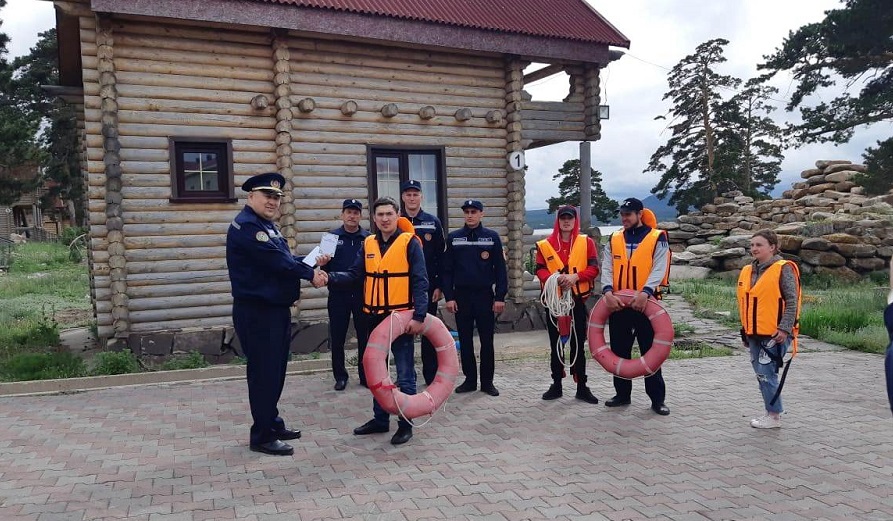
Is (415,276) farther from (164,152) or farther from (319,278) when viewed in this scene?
(164,152)

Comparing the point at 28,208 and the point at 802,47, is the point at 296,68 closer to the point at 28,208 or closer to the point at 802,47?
the point at 802,47

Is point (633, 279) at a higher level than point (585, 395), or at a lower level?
higher

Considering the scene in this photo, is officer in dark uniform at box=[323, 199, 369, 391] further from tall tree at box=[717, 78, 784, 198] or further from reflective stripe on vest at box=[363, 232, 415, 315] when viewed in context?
tall tree at box=[717, 78, 784, 198]

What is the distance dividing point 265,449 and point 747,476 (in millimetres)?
3408

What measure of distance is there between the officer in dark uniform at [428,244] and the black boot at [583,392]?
1475 millimetres

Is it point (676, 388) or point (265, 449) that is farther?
point (676, 388)

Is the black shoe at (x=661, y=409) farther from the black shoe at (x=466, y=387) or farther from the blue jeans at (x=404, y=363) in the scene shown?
the blue jeans at (x=404, y=363)

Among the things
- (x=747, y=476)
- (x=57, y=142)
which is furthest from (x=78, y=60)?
(x=57, y=142)

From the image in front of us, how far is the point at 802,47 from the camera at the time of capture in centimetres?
1717

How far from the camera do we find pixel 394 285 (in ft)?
17.6

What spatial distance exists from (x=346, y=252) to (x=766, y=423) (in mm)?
4296

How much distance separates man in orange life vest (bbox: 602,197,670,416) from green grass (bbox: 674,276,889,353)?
15.9ft

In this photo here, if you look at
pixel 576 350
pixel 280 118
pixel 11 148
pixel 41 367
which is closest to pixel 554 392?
pixel 576 350

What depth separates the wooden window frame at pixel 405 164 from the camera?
9.62 m
